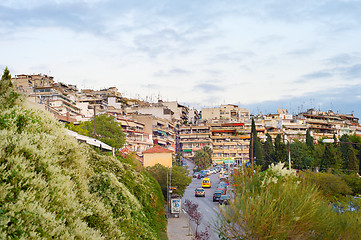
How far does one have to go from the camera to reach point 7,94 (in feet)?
30.0

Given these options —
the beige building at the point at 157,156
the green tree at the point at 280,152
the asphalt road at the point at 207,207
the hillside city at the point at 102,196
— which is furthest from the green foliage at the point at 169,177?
the green tree at the point at 280,152

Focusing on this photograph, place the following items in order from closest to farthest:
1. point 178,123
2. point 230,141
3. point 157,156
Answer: point 157,156, point 230,141, point 178,123

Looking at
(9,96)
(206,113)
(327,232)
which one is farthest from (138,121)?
(9,96)

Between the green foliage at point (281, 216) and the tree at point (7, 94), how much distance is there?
8979 millimetres

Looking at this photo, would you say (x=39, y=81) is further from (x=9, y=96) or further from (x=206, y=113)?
(x=9, y=96)

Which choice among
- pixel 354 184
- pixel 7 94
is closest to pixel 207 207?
pixel 354 184

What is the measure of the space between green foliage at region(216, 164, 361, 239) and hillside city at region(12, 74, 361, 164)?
201 ft

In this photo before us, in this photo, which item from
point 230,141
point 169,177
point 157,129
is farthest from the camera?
point 230,141

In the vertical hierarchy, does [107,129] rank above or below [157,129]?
below

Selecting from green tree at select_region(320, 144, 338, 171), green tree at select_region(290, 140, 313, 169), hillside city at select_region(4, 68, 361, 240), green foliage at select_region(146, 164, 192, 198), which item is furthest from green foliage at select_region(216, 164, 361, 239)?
green tree at select_region(290, 140, 313, 169)

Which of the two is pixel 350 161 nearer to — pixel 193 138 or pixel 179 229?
pixel 179 229

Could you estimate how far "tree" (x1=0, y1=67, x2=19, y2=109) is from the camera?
907 cm

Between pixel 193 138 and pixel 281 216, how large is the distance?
105 m

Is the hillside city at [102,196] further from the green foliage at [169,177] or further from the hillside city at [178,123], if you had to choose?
the hillside city at [178,123]
